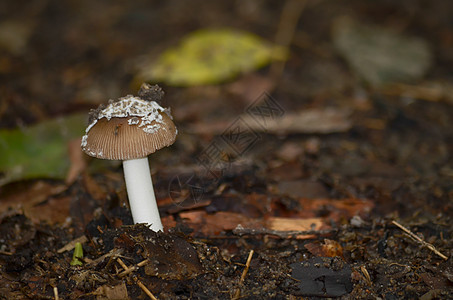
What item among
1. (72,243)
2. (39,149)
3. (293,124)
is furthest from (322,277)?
(39,149)

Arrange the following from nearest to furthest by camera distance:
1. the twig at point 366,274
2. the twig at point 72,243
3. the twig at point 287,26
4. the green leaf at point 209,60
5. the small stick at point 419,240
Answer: the twig at point 366,274, the small stick at point 419,240, the twig at point 72,243, the green leaf at point 209,60, the twig at point 287,26

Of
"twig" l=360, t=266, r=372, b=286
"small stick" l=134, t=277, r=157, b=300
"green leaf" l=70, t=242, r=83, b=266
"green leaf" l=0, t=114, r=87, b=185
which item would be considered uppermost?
"green leaf" l=0, t=114, r=87, b=185

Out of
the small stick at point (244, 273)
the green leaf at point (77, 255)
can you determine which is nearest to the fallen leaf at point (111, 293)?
the green leaf at point (77, 255)

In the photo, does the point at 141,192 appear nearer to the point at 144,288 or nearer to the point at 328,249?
the point at 144,288

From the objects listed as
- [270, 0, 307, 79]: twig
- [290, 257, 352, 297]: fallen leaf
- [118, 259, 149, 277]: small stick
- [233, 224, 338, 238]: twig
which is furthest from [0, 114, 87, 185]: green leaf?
[270, 0, 307, 79]: twig

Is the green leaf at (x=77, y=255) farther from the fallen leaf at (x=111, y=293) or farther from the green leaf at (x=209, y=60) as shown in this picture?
the green leaf at (x=209, y=60)

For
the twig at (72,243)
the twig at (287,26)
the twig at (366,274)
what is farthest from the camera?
the twig at (287,26)

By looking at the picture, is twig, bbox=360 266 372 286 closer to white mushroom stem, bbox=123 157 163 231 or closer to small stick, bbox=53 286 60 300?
white mushroom stem, bbox=123 157 163 231
